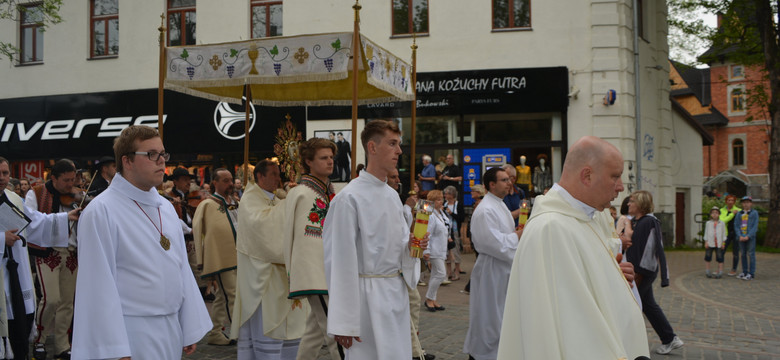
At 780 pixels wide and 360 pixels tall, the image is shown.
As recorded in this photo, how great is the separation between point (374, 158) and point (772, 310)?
8.66m

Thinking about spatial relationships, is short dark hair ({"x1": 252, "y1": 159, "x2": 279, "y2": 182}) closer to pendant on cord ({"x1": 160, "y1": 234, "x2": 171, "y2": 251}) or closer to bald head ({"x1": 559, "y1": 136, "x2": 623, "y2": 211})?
pendant on cord ({"x1": 160, "y1": 234, "x2": 171, "y2": 251})

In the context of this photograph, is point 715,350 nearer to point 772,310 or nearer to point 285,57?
point 772,310

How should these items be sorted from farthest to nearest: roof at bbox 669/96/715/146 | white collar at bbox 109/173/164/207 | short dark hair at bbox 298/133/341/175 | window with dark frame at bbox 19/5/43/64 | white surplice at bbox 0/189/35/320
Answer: roof at bbox 669/96/715/146
window with dark frame at bbox 19/5/43/64
short dark hair at bbox 298/133/341/175
white surplice at bbox 0/189/35/320
white collar at bbox 109/173/164/207

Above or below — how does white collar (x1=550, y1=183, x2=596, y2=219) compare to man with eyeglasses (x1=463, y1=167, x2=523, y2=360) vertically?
above

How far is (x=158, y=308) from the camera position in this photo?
134 inches

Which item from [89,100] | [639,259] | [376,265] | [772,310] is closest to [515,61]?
[772,310]

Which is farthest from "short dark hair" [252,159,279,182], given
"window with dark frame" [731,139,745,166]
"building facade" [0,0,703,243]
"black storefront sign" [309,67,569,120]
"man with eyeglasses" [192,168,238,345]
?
"window with dark frame" [731,139,745,166]

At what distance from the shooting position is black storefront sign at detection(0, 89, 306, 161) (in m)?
19.6

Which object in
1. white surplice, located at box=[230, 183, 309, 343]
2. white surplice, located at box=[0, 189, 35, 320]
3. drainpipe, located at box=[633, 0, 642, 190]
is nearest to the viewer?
white surplice, located at box=[0, 189, 35, 320]

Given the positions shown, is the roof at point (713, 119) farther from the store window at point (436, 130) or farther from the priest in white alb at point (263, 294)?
the priest in white alb at point (263, 294)

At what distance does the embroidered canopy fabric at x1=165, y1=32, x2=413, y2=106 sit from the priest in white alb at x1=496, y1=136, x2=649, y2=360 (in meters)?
4.58

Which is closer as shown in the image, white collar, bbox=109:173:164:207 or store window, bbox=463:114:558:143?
white collar, bbox=109:173:164:207

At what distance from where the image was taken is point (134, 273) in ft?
11.1

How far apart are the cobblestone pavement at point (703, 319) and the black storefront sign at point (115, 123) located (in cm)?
825
